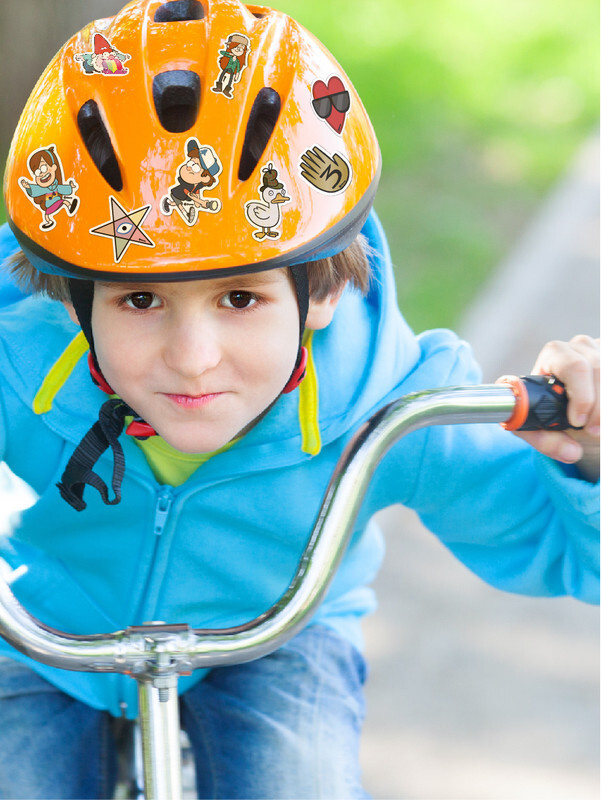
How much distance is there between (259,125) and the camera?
1.59m

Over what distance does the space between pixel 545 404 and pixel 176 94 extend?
2.21 ft

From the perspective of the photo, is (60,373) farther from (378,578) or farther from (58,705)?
(378,578)

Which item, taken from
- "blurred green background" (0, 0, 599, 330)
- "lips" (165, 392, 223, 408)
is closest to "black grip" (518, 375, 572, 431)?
"lips" (165, 392, 223, 408)

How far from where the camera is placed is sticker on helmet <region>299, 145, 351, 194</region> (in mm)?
1546

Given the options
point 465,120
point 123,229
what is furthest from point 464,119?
point 123,229

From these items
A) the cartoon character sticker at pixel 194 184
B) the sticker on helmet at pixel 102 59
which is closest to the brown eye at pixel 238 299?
the cartoon character sticker at pixel 194 184

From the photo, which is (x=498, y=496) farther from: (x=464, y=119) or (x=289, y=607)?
(x=464, y=119)

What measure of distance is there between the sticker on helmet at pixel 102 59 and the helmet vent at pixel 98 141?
0.17 feet

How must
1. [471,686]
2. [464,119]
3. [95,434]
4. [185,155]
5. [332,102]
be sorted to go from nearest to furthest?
[185,155] < [332,102] < [95,434] < [471,686] < [464,119]

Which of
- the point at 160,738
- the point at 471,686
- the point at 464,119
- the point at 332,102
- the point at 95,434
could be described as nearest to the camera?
the point at 160,738

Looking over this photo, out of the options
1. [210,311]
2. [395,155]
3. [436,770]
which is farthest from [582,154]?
[210,311]

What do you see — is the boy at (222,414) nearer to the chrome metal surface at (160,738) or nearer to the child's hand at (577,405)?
the child's hand at (577,405)

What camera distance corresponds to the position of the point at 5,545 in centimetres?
199

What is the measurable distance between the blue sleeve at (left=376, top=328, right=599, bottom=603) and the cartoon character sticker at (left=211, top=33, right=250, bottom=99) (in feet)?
1.94
